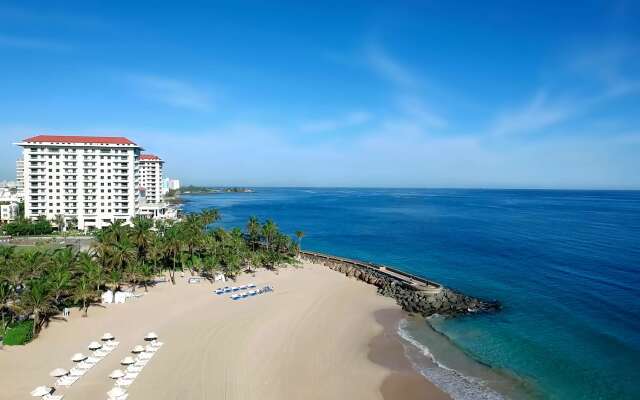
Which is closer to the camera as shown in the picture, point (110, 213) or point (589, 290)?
point (589, 290)

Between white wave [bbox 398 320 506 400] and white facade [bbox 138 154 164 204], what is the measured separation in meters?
138

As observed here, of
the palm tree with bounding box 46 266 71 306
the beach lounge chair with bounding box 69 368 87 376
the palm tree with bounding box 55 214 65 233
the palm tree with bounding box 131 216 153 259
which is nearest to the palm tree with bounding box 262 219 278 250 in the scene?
the palm tree with bounding box 131 216 153 259

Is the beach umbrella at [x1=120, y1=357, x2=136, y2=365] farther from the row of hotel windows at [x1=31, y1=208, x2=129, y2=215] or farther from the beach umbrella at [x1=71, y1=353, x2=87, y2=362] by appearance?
the row of hotel windows at [x1=31, y1=208, x2=129, y2=215]

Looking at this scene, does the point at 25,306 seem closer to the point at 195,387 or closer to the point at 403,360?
the point at 195,387

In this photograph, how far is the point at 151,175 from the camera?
496 feet

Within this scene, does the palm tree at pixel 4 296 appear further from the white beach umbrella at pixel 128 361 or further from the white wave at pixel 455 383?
the white wave at pixel 455 383

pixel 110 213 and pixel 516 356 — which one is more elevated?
pixel 110 213

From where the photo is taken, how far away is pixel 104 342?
3044 cm

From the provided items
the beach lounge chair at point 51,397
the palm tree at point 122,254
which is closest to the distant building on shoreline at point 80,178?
the palm tree at point 122,254

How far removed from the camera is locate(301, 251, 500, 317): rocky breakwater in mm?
43781

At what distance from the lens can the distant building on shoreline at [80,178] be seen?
→ 85250 mm

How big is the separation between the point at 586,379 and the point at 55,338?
40673 mm

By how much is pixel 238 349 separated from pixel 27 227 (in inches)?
2602

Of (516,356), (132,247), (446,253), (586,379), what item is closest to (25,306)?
(132,247)
